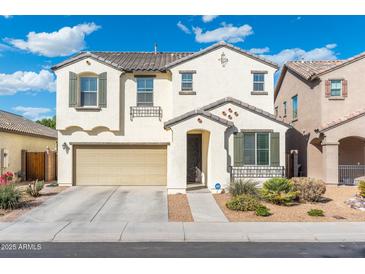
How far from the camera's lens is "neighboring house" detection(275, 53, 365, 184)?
17.0 meters

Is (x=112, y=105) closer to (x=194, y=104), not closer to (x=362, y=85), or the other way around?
(x=194, y=104)

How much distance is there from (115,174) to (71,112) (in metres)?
4.21

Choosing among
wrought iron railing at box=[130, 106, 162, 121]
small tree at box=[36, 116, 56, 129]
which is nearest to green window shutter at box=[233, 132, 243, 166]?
wrought iron railing at box=[130, 106, 162, 121]

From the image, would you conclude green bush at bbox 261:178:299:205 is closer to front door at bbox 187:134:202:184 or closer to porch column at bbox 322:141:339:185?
porch column at bbox 322:141:339:185

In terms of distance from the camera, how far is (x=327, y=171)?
16922mm

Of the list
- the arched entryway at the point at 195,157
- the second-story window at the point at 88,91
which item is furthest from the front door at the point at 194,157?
the second-story window at the point at 88,91

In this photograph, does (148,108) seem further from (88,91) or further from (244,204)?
(244,204)

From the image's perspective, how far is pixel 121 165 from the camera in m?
17.6

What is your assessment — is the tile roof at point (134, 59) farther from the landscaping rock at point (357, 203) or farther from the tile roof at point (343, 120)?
the landscaping rock at point (357, 203)

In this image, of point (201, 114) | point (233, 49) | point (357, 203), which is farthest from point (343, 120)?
point (201, 114)

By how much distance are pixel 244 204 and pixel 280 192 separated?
197 centimetres

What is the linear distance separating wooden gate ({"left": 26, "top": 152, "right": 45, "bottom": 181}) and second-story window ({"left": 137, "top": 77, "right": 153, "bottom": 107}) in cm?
728

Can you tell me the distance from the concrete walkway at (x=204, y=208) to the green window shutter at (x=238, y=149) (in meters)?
2.29

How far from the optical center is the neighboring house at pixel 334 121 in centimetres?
1697
